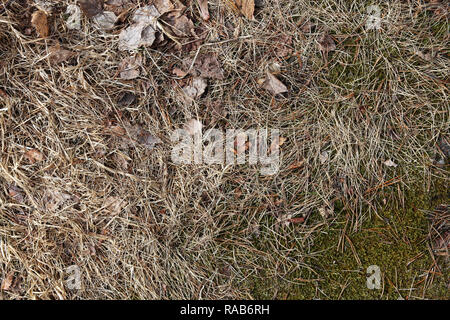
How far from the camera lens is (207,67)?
9.62ft

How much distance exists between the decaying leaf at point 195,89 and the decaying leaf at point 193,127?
149 mm

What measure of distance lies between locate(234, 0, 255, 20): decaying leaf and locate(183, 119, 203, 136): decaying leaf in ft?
2.71

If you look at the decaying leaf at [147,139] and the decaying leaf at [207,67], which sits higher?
the decaying leaf at [207,67]

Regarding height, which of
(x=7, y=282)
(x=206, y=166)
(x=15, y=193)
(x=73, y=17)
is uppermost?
(x=73, y=17)

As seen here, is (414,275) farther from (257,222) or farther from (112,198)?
(112,198)

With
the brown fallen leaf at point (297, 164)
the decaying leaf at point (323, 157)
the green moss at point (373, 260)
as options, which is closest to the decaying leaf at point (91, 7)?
the brown fallen leaf at point (297, 164)

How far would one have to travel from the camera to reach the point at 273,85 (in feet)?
9.64

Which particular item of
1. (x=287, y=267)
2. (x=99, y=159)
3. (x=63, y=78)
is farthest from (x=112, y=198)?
(x=287, y=267)

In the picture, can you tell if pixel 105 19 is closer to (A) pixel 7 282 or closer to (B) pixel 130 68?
(B) pixel 130 68

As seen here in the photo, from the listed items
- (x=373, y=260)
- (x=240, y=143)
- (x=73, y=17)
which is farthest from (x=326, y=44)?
(x=73, y=17)

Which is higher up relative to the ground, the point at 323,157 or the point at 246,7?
the point at 246,7

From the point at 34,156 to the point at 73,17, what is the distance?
1.01 metres

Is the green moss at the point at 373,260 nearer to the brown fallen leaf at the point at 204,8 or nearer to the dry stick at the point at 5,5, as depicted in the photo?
the brown fallen leaf at the point at 204,8

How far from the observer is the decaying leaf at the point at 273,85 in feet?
9.59
